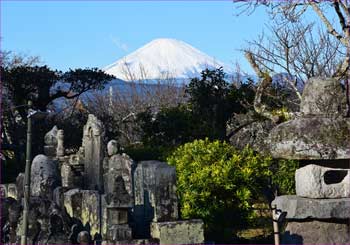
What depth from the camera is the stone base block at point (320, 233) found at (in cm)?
926

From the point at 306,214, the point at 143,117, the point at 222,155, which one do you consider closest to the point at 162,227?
the point at 306,214

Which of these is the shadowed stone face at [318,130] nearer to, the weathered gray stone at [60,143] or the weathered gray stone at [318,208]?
the weathered gray stone at [318,208]

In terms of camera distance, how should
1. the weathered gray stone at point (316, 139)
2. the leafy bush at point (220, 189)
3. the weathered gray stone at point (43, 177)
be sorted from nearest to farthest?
1. the weathered gray stone at point (316, 139)
2. the leafy bush at point (220, 189)
3. the weathered gray stone at point (43, 177)

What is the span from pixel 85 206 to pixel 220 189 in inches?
112

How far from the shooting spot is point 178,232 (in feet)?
30.1

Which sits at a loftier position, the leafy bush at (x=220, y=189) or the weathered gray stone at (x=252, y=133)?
the weathered gray stone at (x=252, y=133)

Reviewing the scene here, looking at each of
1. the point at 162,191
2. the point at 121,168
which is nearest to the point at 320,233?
the point at 162,191

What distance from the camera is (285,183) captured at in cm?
1450

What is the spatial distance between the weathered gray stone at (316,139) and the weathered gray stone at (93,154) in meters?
6.06

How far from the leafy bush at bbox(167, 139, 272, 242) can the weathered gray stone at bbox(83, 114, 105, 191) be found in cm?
241

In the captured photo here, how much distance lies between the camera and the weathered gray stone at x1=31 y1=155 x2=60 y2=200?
12266 millimetres

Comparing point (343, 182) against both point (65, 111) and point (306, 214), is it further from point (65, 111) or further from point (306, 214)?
point (65, 111)

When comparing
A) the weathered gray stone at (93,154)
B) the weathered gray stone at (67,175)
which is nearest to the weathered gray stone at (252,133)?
the weathered gray stone at (93,154)

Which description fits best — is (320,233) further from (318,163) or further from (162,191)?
(162,191)
